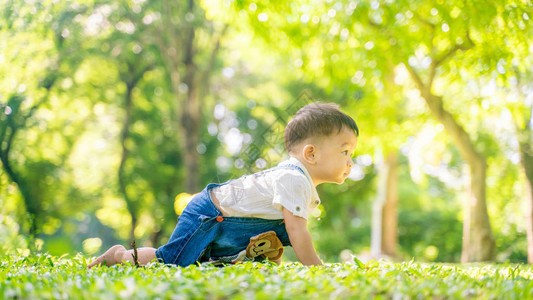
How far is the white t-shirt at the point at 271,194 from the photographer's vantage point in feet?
9.29

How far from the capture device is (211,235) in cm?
302

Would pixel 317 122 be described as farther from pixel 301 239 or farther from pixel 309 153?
pixel 301 239

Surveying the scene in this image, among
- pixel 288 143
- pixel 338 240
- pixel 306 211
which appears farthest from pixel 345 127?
pixel 338 240

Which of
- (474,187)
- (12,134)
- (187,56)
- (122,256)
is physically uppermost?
(187,56)

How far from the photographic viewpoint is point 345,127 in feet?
10.4

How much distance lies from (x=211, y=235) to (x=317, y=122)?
40.0 inches

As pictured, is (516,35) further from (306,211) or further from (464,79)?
(306,211)

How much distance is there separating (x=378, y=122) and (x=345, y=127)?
5174mm

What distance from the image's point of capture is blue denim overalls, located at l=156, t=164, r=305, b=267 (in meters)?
3.03

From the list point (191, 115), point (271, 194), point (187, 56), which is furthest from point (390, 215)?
point (271, 194)

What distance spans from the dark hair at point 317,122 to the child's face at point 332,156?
0.17 feet

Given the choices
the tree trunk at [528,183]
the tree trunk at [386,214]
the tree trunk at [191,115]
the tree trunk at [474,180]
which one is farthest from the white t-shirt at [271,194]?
the tree trunk at [191,115]

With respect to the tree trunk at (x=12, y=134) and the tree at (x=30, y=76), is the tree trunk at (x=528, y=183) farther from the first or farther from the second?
the tree trunk at (x=12, y=134)

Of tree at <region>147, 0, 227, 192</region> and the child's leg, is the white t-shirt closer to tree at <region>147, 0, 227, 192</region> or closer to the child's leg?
the child's leg
